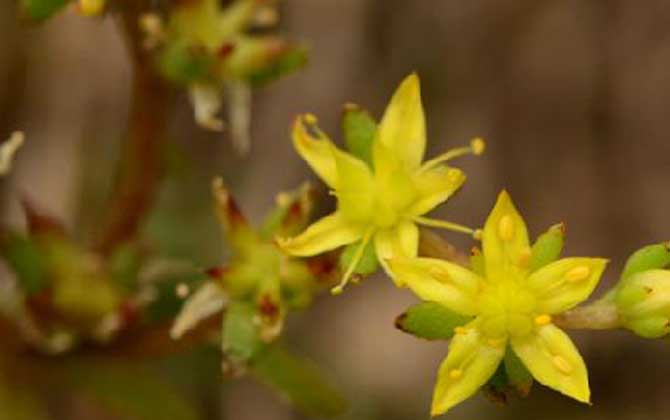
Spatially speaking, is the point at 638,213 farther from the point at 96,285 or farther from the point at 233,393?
the point at 96,285

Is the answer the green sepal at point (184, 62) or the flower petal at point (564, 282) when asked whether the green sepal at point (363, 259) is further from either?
the green sepal at point (184, 62)

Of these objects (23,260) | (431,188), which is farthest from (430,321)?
(23,260)

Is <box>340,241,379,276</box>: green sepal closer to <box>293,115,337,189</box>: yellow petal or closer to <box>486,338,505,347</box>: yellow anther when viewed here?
<box>293,115,337,189</box>: yellow petal

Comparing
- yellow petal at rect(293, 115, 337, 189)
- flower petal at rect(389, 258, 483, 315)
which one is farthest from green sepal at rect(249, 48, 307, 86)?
flower petal at rect(389, 258, 483, 315)

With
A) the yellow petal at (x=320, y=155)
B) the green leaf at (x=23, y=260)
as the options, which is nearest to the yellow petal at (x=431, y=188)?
the yellow petal at (x=320, y=155)

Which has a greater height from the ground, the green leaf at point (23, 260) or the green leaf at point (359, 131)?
the green leaf at point (359, 131)

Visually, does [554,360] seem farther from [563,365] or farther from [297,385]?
[297,385]
